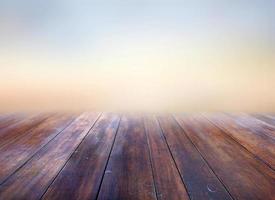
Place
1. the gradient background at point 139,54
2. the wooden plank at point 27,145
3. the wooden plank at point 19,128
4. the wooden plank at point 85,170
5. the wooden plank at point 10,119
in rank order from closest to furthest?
the wooden plank at point 85,170 → the wooden plank at point 27,145 → the wooden plank at point 19,128 → the wooden plank at point 10,119 → the gradient background at point 139,54

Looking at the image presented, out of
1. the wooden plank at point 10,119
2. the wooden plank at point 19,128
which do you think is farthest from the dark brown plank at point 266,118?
the wooden plank at point 10,119

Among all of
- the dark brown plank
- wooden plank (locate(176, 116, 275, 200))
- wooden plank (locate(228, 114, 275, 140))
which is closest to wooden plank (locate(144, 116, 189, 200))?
wooden plank (locate(176, 116, 275, 200))

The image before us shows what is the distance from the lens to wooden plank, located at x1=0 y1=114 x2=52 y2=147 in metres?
1.36

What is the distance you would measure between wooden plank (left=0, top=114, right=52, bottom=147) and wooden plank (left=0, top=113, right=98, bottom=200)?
0.27m

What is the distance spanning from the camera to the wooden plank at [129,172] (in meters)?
0.77

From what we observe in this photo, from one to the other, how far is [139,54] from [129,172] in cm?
150

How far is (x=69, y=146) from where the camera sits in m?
1.23

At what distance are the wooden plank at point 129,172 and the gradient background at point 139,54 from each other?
0.94 metres

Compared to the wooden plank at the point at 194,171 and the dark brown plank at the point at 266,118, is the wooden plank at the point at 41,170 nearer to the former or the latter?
the wooden plank at the point at 194,171

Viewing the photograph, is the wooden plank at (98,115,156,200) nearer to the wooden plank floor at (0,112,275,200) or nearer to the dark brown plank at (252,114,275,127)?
the wooden plank floor at (0,112,275,200)

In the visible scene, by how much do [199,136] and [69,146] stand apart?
31.8 inches

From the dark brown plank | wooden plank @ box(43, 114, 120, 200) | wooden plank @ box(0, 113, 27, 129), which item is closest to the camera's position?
wooden plank @ box(43, 114, 120, 200)

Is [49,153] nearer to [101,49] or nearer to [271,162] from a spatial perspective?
[271,162]

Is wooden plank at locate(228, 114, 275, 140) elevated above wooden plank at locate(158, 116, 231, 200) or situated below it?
Result: below
